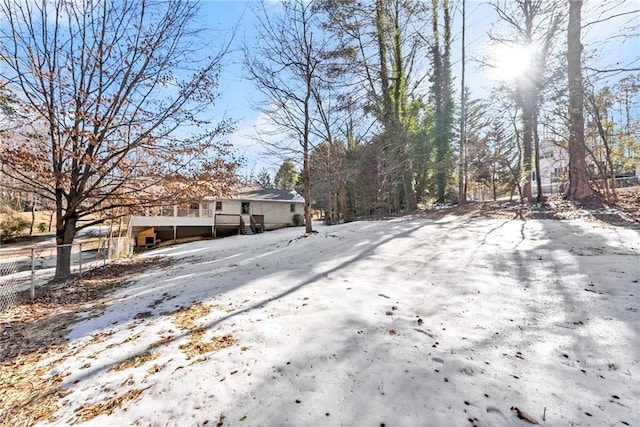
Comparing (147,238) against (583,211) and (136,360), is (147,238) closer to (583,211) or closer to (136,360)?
(136,360)

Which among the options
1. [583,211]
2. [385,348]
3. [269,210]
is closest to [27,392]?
[385,348]

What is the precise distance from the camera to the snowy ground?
184 centimetres

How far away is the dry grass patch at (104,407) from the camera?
1970 mm

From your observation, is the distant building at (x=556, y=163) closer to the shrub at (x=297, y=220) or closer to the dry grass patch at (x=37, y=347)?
the dry grass patch at (x=37, y=347)

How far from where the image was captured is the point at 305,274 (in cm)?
489

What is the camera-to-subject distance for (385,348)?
246cm

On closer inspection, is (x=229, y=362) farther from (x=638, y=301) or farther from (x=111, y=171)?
(x=111, y=171)

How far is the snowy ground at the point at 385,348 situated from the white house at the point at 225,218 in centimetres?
1450

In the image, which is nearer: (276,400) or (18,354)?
(276,400)

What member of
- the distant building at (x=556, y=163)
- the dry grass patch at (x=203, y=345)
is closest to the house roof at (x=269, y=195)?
the distant building at (x=556, y=163)

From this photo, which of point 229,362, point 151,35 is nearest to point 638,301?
point 229,362

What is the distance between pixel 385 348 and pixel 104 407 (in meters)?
2.20

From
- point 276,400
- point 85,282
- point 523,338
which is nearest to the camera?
point 276,400

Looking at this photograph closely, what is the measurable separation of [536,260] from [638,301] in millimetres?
1668
